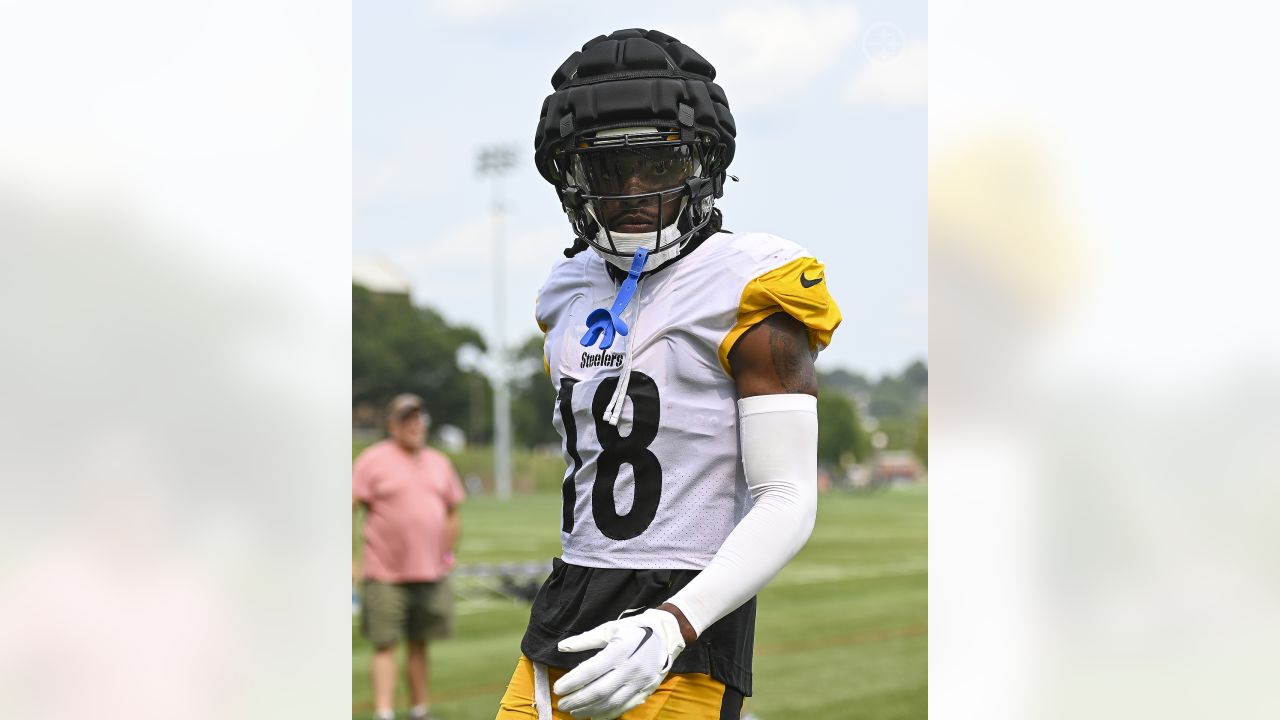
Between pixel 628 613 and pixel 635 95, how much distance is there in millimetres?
938

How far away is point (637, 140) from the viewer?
2.30 m

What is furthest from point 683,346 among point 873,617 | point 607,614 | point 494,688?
point 873,617

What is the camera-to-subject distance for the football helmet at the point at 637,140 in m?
2.31

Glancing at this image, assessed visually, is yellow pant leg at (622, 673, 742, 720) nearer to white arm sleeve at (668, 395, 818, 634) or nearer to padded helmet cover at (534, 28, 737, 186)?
white arm sleeve at (668, 395, 818, 634)

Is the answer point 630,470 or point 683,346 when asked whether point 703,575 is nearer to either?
point 630,470

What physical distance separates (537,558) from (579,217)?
16604 millimetres

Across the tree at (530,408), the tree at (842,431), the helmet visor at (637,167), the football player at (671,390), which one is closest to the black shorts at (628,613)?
the football player at (671,390)

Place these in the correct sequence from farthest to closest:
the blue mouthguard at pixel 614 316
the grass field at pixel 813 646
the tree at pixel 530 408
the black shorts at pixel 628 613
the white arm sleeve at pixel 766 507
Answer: the tree at pixel 530 408 → the grass field at pixel 813 646 → the blue mouthguard at pixel 614 316 → the black shorts at pixel 628 613 → the white arm sleeve at pixel 766 507

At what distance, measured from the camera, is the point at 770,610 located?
477 inches

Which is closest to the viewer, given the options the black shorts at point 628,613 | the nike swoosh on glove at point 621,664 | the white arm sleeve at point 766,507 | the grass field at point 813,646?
the nike swoosh on glove at point 621,664

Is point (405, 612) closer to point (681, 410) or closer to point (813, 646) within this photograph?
point (813, 646)

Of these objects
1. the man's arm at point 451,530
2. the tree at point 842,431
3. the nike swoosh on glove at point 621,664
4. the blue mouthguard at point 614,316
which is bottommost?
the tree at point 842,431

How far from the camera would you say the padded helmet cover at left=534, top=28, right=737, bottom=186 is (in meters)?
2.30

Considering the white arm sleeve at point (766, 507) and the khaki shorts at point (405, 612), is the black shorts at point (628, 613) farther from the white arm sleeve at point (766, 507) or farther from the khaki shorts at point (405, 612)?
the khaki shorts at point (405, 612)
